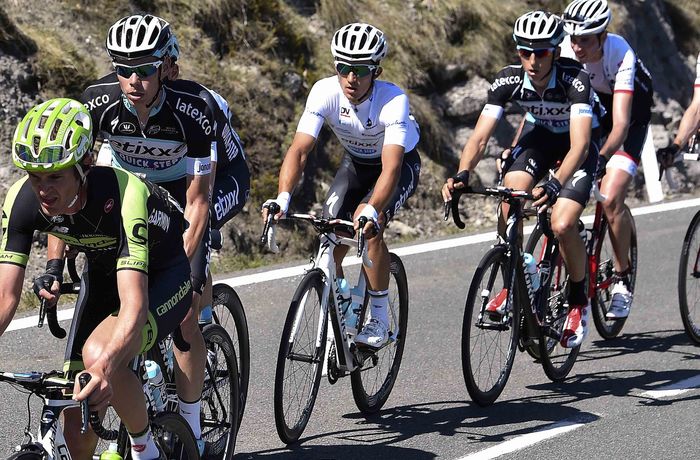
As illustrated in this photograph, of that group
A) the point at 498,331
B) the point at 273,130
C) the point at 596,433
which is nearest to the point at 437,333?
the point at 498,331

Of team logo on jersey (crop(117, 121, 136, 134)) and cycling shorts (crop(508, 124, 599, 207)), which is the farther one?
cycling shorts (crop(508, 124, 599, 207))

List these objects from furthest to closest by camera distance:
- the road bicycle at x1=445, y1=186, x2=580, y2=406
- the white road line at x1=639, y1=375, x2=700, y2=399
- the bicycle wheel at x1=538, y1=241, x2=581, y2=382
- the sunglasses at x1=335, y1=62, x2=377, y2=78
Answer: the bicycle wheel at x1=538, y1=241, x2=581, y2=382
the white road line at x1=639, y1=375, x2=700, y2=399
the road bicycle at x1=445, y1=186, x2=580, y2=406
the sunglasses at x1=335, y1=62, x2=377, y2=78

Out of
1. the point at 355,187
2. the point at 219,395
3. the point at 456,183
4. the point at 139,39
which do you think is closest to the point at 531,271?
the point at 456,183

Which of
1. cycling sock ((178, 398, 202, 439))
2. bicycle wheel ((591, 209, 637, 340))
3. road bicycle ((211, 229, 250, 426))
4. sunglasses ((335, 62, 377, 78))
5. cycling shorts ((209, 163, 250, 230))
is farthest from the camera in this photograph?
bicycle wheel ((591, 209, 637, 340))

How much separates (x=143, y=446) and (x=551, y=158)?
171 inches

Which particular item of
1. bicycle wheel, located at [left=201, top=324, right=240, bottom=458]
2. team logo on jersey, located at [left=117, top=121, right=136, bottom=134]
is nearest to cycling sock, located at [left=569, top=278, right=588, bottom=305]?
bicycle wheel, located at [left=201, top=324, right=240, bottom=458]

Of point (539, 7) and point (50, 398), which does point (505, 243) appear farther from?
point (539, 7)

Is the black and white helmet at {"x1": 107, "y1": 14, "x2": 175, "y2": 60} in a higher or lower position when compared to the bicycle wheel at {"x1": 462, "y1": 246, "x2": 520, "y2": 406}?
higher

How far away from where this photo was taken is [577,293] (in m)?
8.05

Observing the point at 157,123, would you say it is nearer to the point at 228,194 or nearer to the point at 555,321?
the point at 228,194

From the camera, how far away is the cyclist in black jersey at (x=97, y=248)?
423cm

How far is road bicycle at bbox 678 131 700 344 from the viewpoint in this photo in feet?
29.1

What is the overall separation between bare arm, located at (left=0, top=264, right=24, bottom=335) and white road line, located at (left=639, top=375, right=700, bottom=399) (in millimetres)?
4438

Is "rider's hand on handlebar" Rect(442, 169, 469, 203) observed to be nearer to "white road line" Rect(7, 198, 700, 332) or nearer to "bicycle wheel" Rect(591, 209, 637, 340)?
"bicycle wheel" Rect(591, 209, 637, 340)
